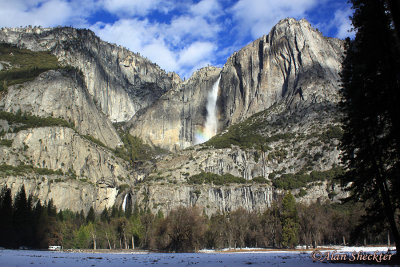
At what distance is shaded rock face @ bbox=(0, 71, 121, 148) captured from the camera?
155750 mm

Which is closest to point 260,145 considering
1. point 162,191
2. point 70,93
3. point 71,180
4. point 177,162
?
point 177,162

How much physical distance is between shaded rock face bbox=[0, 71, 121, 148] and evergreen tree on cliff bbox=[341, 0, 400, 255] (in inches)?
6098

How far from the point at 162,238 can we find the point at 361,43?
68541 mm

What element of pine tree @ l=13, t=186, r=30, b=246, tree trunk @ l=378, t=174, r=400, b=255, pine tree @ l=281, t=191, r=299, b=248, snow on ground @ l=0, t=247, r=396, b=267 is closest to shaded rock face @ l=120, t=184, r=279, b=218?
pine tree @ l=13, t=186, r=30, b=246

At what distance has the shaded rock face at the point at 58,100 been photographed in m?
156

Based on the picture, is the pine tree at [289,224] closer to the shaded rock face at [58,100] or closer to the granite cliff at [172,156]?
the granite cliff at [172,156]

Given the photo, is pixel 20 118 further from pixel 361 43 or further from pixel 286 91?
pixel 361 43

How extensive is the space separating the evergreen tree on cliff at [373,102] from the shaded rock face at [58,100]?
15490 centimetres

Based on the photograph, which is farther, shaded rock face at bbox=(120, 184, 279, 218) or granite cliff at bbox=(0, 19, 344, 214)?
shaded rock face at bbox=(120, 184, 279, 218)

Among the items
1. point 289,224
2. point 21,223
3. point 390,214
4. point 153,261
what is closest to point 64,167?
point 21,223

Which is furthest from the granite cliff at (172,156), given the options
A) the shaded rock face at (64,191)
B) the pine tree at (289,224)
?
the pine tree at (289,224)

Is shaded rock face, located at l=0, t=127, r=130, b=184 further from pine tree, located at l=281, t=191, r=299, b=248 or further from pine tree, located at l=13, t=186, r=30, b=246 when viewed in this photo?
pine tree, located at l=281, t=191, r=299, b=248

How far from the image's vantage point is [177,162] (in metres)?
161

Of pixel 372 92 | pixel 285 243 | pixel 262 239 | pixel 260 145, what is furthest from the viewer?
pixel 260 145
